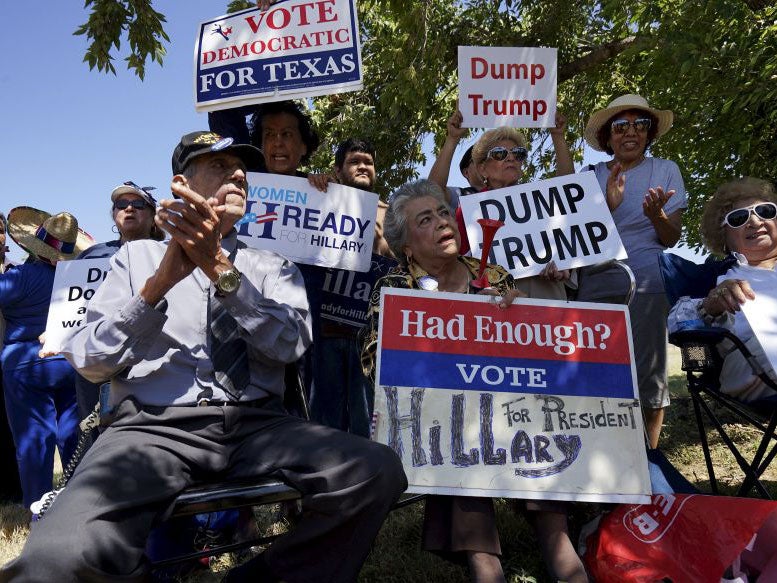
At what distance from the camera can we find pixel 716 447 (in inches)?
230

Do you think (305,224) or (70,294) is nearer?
(305,224)

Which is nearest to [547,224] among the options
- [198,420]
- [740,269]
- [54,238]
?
[740,269]

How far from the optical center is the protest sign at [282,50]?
Result: 4336 millimetres

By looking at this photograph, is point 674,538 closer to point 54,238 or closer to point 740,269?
point 740,269

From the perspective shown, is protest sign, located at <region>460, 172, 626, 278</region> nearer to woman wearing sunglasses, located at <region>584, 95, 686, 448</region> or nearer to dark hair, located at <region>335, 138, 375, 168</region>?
woman wearing sunglasses, located at <region>584, 95, 686, 448</region>

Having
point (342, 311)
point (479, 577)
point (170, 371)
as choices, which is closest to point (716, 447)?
point (342, 311)

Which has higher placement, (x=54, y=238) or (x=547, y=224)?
(x=54, y=238)

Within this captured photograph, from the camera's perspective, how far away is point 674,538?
9.12 feet

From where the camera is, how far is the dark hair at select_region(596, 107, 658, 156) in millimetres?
4473

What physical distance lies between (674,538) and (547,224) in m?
1.72

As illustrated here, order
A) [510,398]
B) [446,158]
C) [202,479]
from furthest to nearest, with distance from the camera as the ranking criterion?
[446,158]
[510,398]
[202,479]

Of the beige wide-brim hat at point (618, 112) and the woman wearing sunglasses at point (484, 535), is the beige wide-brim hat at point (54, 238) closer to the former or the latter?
the woman wearing sunglasses at point (484, 535)

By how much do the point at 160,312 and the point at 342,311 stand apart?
1886mm

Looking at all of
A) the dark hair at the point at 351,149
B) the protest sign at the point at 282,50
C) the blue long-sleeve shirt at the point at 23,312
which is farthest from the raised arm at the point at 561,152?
the blue long-sleeve shirt at the point at 23,312
